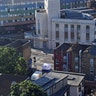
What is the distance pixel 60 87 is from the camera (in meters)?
49.4

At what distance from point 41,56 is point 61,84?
100 feet

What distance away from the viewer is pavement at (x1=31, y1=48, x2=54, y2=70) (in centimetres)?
7316

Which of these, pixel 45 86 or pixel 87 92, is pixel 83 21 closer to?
pixel 87 92

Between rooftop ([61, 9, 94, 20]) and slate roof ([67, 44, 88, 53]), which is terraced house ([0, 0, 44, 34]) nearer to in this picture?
rooftop ([61, 9, 94, 20])

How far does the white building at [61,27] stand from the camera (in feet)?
270

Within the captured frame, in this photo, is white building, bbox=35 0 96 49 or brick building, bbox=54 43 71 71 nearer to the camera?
brick building, bbox=54 43 71 71

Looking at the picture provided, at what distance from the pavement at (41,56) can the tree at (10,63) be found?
588 inches

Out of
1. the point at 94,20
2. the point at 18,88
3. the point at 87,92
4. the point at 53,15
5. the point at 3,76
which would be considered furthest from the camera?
the point at 53,15

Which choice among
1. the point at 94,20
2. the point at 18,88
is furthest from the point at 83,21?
the point at 18,88

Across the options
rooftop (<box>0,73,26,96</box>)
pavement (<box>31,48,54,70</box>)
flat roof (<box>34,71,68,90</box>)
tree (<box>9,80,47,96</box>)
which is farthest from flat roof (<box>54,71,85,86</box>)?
pavement (<box>31,48,54,70</box>)

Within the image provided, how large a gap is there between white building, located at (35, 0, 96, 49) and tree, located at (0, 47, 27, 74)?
97.5ft

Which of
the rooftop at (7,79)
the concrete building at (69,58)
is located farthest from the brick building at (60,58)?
the rooftop at (7,79)

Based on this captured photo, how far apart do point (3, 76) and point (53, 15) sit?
38.2 meters

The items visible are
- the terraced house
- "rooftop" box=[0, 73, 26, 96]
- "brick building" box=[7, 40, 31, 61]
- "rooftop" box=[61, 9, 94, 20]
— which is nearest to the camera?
"rooftop" box=[0, 73, 26, 96]
